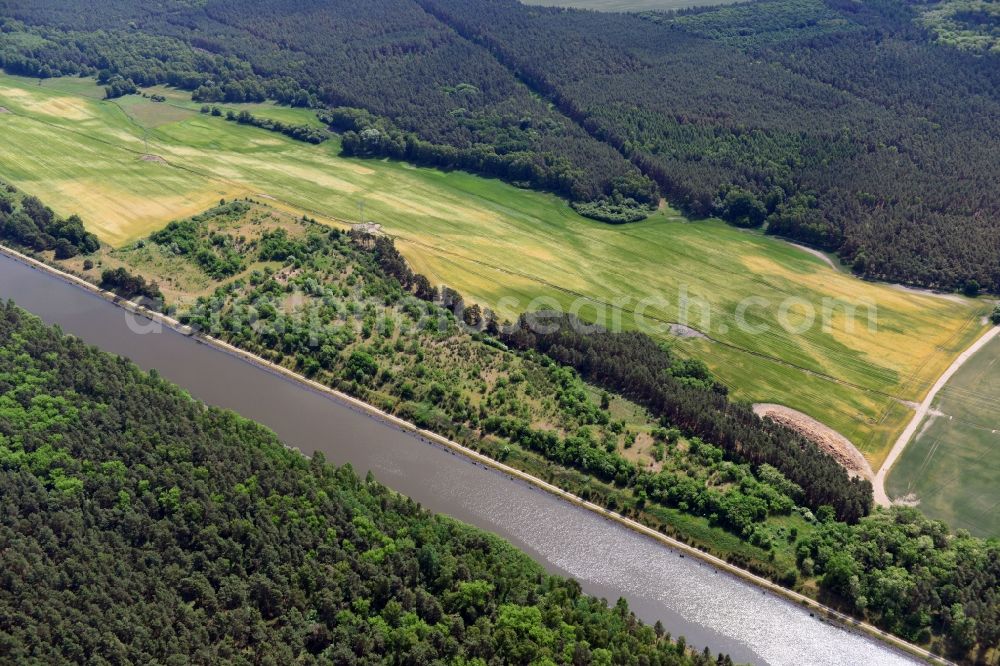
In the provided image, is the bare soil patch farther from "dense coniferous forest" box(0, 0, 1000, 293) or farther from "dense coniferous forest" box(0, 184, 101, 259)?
"dense coniferous forest" box(0, 184, 101, 259)

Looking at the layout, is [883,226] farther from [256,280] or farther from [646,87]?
[256,280]

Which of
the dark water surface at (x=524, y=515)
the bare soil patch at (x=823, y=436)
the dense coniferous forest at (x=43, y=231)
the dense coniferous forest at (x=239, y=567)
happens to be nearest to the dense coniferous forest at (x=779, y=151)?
the bare soil patch at (x=823, y=436)

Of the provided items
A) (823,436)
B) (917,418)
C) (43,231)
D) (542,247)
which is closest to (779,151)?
(542,247)

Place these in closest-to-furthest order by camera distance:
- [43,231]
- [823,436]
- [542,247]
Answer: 1. [823,436]
2. [43,231]
3. [542,247]

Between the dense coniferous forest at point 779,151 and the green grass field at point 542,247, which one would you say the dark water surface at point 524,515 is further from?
the dense coniferous forest at point 779,151

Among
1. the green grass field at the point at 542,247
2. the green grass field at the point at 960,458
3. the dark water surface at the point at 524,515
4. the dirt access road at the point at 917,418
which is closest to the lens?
the dark water surface at the point at 524,515

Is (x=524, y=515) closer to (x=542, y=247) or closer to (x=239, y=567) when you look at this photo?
(x=239, y=567)

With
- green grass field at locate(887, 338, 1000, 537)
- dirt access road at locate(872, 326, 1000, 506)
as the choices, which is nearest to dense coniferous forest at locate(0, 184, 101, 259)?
dirt access road at locate(872, 326, 1000, 506)
